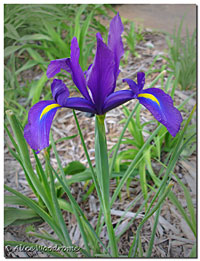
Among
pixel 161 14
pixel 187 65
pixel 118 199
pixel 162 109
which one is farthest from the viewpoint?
pixel 161 14

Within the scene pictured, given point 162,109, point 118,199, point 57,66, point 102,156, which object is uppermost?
point 57,66

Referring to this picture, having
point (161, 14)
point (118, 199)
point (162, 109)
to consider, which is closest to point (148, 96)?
point (162, 109)

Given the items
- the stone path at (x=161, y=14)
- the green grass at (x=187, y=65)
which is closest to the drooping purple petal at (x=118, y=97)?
the green grass at (x=187, y=65)

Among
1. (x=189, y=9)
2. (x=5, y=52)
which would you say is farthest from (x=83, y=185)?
(x=189, y=9)

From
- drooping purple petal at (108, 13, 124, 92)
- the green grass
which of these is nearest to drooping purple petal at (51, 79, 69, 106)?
drooping purple petal at (108, 13, 124, 92)

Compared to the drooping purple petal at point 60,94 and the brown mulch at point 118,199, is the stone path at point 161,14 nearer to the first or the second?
the brown mulch at point 118,199

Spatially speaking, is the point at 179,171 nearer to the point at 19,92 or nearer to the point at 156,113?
the point at 156,113

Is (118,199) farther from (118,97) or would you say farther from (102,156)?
(118,97)
